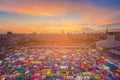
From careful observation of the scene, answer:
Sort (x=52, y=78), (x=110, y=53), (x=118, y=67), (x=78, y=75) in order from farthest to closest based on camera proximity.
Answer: (x=110, y=53) < (x=118, y=67) < (x=78, y=75) < (x=52, y=78)

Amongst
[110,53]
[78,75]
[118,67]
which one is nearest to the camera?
[78,75]

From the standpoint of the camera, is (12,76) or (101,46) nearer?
(12,76)

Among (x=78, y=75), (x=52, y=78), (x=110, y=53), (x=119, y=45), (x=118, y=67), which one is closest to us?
(x=52, y=78)

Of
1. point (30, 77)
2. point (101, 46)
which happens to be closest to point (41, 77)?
point (30, 77)

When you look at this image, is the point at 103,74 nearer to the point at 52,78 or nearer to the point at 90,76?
the point at 90,76

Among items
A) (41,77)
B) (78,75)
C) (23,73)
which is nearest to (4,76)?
(23,73)

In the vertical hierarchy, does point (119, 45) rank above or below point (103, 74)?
above

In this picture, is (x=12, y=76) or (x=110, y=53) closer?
(x=12, y=76)

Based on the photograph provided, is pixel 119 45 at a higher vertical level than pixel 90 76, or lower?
higher

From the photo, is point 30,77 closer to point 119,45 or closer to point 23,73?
point 23,73
